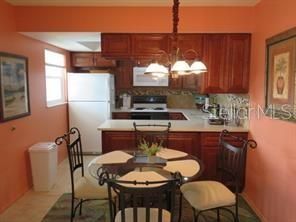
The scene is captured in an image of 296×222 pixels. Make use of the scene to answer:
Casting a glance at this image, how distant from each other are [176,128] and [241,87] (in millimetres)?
1020

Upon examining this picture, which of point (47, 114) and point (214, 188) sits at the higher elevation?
point (47, 114)

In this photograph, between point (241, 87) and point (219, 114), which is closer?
point (241, 87)

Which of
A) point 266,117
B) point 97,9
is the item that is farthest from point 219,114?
point 97,9

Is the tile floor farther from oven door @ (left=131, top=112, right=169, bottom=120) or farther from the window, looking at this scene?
oven door @ (left=131, top=112, right=169, bottom=120)

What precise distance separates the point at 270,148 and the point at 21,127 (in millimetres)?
3062

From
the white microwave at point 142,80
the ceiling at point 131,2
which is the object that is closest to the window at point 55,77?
the ceiling at point 131,2

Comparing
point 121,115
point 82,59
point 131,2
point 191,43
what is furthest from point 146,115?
point 131,2

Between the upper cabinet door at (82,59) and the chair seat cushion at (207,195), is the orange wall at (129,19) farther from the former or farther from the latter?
the upper cabinet door at (82,59)

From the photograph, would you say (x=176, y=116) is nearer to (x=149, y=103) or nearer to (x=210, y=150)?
(x=149, y=103)

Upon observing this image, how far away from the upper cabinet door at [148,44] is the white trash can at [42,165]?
5.88 feet

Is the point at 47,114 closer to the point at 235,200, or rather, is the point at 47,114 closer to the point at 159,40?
the point at 159,40

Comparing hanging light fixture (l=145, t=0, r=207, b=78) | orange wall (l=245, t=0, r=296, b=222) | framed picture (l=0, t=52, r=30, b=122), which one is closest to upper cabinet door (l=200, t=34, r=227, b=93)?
orange wall (l=245, t=0, r=296, b=222)

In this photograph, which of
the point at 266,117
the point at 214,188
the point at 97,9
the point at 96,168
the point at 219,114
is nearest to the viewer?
the point at 96,168

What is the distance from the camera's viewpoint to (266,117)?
2885 mm
